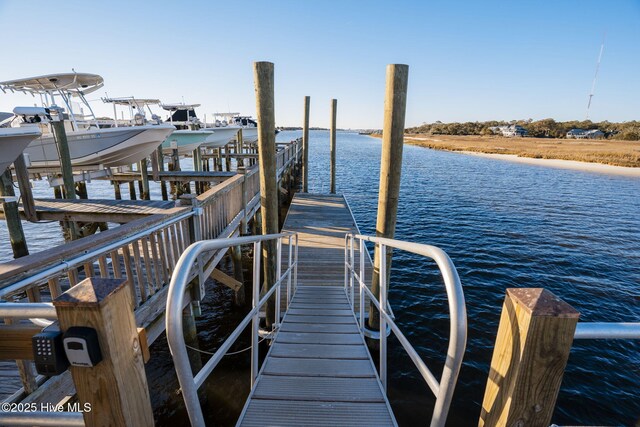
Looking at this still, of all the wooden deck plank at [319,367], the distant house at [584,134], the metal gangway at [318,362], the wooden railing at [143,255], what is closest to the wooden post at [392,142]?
the metal gangway at [318,362]

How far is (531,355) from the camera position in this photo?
1.09 meters

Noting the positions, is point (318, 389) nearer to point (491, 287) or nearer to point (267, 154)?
point (267, 154)

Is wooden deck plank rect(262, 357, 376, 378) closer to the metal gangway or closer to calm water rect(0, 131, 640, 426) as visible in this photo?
the metal gangway

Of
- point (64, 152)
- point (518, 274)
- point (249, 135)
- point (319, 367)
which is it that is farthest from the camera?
point (249, 135)

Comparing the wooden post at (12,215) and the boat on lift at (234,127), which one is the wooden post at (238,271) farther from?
the boat on lift at (234,127)

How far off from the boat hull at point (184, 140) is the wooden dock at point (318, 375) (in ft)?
46.6

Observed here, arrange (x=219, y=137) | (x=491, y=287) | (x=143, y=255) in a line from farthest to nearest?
1. (x=219, y=137)
2. (x=491, y=287)
3. (x=143, y=255)

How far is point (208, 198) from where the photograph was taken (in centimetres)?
502

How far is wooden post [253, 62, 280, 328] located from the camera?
4.87 metres

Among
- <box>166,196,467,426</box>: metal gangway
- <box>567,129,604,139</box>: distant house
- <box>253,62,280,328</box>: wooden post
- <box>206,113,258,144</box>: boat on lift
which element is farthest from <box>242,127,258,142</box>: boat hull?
<box>567,129,604,139</box>: distant house

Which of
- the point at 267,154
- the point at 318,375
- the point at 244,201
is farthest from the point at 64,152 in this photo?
the point at 318,375

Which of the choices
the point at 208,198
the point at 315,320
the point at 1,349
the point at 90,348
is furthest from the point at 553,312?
the point at 208,198

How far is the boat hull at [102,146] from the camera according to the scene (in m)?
9.79

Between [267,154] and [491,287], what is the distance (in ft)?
26.0
